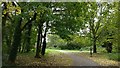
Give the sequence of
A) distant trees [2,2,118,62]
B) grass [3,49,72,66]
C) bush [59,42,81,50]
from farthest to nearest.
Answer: bush [59,42,81,50]
grass [3,49,72,66]
distant trees [2,2,118,62]

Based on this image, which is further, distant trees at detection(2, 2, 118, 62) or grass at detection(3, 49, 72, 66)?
grass at detection(3, 49, 72, 66)

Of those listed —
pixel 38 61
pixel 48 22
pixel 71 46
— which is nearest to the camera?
pixel 38 61

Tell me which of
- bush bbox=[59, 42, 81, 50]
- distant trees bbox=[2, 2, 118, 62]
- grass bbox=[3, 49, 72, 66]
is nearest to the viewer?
distant trees bbox=[2, 2, 118, 62]

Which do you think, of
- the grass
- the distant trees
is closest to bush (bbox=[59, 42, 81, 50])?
the distant trees

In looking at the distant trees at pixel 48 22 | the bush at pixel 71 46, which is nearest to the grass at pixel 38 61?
the distant trees at pixel 48 22

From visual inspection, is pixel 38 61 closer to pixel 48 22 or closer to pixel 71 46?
pixel 48 22

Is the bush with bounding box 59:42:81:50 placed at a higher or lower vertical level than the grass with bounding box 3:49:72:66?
lower

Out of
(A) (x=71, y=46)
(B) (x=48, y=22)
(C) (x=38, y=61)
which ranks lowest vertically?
(A) (x=71, y=46)

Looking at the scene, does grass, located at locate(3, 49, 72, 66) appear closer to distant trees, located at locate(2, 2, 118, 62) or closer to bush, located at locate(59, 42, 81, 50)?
distant trees, located at locate(2, 2, 118, 62)

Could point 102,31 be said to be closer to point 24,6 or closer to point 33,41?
point 33,41

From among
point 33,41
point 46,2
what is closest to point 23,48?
point 33,41

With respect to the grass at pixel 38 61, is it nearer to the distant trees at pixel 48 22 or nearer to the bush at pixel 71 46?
the distant trees at pixel 48 22

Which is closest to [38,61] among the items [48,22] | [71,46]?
[48,22]

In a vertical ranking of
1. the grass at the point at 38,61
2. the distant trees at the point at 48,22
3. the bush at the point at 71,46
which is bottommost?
the bush at the point at 71,46
